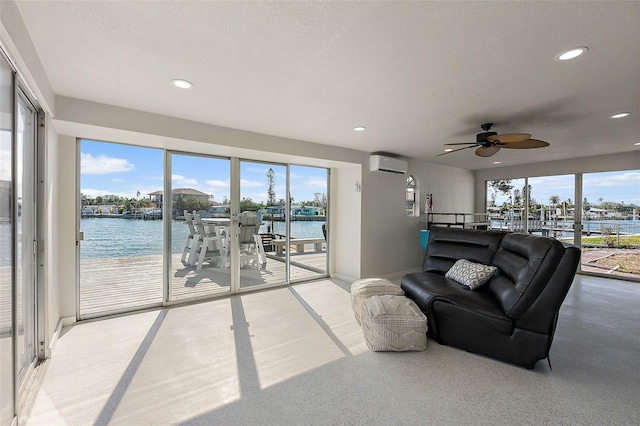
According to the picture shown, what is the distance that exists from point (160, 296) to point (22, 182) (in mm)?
2215

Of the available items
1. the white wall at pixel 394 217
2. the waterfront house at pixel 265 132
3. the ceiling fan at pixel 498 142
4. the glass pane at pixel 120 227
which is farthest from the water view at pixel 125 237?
the ceiling fan at pixel 498 142

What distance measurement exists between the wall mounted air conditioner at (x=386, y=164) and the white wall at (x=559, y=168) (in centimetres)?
310

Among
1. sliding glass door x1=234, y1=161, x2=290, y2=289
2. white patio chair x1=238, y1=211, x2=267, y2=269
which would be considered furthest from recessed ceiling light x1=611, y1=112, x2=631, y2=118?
white patio chair x1=238, y1=211, x2=267, y2=269

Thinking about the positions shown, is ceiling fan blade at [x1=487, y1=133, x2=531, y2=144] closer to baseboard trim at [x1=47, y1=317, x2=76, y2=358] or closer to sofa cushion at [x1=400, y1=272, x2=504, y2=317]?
sofa cushion at [x1=400, y1=272, x2=504, y2=317]

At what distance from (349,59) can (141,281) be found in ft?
11.9

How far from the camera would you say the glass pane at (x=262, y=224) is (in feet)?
14.6

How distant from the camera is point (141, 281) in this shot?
375 centimetres

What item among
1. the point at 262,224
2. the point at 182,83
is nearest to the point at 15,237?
the point at 182,83

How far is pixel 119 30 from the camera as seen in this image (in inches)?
65.6

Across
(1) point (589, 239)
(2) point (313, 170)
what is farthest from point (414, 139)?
(1) point (589, 239)

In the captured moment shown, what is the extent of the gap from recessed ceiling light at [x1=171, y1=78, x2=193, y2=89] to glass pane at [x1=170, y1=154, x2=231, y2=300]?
1.68m

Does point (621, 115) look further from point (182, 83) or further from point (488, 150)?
point (182, 83)

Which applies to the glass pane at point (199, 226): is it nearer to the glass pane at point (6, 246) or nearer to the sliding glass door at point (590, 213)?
the glass pane at point (6, 246)

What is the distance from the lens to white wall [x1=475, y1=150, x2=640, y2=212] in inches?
205
